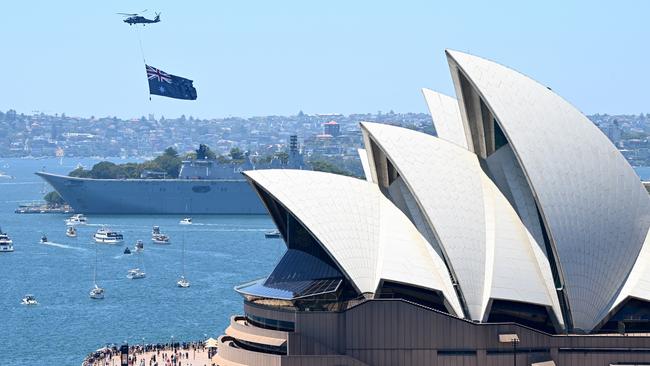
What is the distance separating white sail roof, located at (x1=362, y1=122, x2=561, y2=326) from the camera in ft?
164

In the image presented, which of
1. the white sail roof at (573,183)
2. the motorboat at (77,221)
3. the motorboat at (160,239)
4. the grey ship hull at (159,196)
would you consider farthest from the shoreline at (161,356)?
the grey ship hull at (159,196)

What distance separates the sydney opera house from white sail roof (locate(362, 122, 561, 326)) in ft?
0.15

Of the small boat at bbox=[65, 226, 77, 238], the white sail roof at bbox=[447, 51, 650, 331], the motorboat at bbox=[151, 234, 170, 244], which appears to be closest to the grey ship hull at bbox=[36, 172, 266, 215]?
the small boat at bbox=[65, 226, 77, 238]

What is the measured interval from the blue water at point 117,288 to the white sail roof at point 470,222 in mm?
24157

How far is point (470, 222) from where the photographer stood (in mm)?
51000

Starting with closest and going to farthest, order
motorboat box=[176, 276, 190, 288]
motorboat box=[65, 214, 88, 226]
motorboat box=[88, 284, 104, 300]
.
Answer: motorboat box=[88, 284, 104, 300] < motorboat box=[176, 276, 190, 288] < motorboat box=[65, 214, 88, 226]

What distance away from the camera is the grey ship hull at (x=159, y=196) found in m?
193

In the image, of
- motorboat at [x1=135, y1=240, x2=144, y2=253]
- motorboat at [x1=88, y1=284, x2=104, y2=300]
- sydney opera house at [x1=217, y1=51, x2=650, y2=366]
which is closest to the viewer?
sydney opera house at [x1=217, y1=51, x2=650, y2=366]

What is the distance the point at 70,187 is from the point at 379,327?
147494mm

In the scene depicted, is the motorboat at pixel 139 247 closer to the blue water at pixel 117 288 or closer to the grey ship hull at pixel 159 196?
the blue water at pixel 117 288

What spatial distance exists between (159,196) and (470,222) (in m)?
146

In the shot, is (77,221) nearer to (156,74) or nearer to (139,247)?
Result: (139,247)

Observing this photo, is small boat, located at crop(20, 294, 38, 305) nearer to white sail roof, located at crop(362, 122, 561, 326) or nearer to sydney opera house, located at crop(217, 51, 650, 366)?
sydney opera house, located at crop(217, 51, 650, 366)

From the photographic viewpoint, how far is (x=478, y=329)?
49.5 metres
